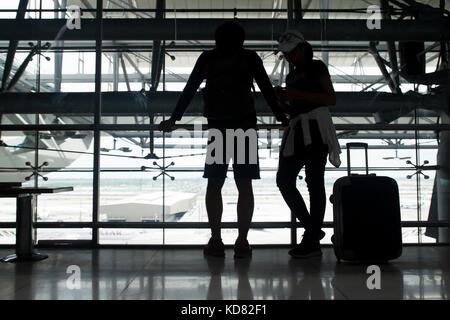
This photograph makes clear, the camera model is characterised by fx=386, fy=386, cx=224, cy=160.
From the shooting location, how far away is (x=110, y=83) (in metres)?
3.47

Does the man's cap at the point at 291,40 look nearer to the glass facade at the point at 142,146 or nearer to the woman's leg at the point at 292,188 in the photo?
the woman's leg at the point at 292,188

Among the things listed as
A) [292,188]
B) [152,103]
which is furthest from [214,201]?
[152,103]

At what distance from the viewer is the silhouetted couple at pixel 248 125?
183 centimetres

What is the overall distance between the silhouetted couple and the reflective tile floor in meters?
0.19

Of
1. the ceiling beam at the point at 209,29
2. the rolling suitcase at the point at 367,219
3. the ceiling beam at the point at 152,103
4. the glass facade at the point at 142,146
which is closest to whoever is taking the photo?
the rolling suitcase at the point at 367,219

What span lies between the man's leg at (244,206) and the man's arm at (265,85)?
0.36 metres

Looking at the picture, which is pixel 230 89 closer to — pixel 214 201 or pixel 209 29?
pixel 214 201

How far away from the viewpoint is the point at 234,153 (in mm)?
1862

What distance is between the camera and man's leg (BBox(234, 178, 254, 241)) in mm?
1853

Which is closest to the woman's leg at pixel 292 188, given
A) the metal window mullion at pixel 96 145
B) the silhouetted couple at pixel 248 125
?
the silhouetted couple at pixel 248 125

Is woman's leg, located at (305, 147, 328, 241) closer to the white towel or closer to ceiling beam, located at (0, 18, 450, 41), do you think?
the white towel

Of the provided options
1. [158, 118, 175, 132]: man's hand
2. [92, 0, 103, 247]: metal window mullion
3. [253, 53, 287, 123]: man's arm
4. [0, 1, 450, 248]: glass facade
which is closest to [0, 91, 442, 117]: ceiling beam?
[0, 1, 450, 248]: glass facade

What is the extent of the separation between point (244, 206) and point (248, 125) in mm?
390
